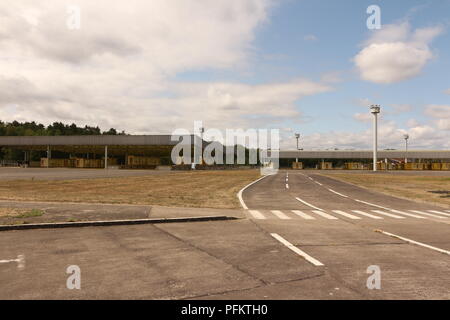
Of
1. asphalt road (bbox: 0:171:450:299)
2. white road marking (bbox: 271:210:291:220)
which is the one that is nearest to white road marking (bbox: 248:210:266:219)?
white road marking (bbox: 271:210:291:220)

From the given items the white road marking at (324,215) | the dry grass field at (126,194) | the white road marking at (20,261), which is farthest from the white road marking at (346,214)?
the white road marking at (20,261)

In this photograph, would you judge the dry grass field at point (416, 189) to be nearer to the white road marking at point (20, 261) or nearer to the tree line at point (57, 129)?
the white road marking at point (20, 261)

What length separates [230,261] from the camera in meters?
6.76

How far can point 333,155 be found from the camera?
102812 mm

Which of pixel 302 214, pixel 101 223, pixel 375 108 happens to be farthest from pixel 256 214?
pixel 375 108

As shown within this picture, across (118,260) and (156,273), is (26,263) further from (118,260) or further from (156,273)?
(156,273)

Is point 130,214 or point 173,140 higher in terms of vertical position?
point 173,140

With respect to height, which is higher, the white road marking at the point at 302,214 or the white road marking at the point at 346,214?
the white road marking at the point at 302,214

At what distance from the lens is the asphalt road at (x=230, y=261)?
5.11 m

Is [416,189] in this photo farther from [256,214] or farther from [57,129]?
[57,129]

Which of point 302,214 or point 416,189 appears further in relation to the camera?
point 416,189

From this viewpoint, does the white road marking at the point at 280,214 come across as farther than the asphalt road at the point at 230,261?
Yes
